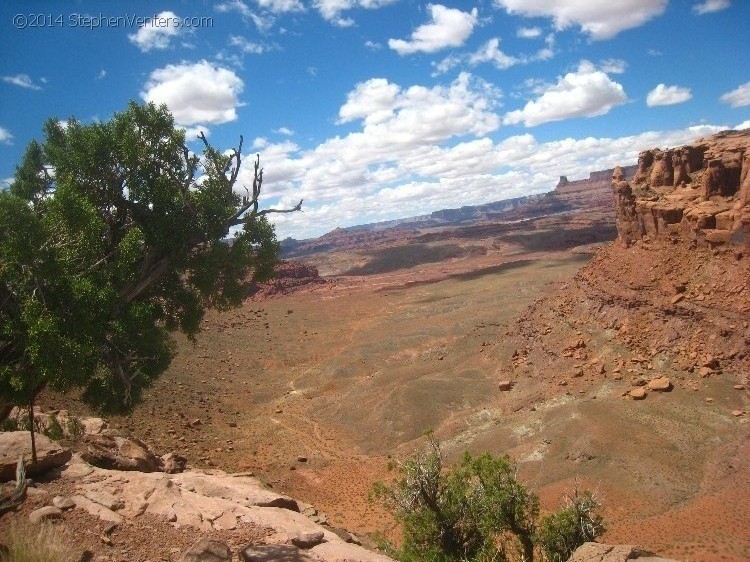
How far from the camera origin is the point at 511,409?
91.3 feet

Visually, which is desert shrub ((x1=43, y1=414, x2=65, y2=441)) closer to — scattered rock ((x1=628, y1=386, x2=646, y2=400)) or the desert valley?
the desert valley

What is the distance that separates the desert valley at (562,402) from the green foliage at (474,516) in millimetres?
2788

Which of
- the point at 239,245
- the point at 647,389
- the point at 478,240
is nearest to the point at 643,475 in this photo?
the point at 647,389

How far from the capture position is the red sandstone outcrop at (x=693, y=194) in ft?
79.2

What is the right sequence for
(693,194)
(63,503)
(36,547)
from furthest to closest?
(693,194)
(63,503)
(36,547)

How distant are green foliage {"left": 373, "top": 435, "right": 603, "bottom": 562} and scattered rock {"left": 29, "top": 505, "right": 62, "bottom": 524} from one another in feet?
26.8

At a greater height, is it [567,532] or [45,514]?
[45,514]

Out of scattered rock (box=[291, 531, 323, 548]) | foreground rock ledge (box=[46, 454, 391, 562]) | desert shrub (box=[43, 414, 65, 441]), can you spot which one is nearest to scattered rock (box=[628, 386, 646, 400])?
foreground rock ledge (box=[46, 454, 391, 562])

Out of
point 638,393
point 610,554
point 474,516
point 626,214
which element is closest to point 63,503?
point 474,516

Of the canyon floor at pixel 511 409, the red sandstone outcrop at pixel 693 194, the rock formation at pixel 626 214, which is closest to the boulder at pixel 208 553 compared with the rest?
the canyon floor at pixel 511 409

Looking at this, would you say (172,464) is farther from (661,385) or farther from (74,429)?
(661,385)

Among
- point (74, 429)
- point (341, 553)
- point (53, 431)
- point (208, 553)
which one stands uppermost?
point (53, 431)

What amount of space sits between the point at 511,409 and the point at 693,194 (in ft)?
52.6

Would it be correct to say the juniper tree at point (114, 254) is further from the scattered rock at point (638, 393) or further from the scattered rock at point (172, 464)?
the scattered rock at point (638, 393)
